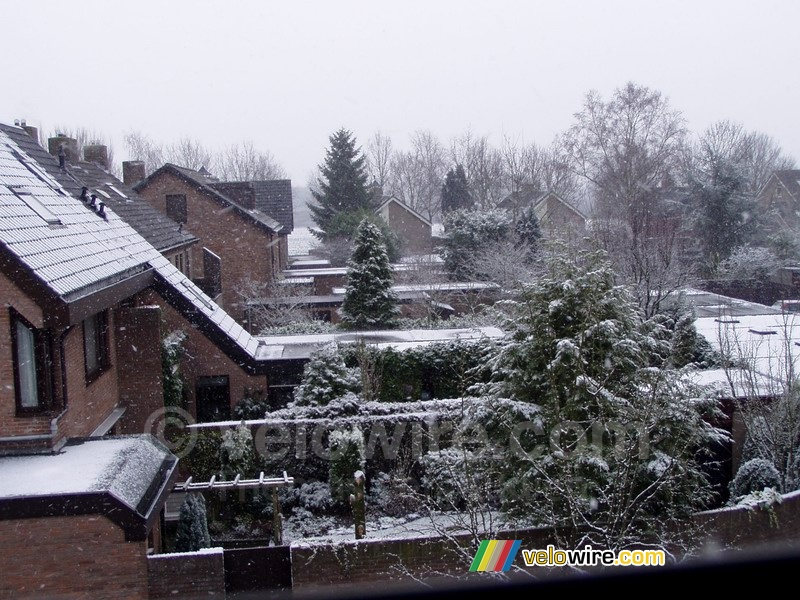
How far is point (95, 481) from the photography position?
716 centimetres

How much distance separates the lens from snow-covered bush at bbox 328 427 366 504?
10.5 metres

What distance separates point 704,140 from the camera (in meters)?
38.2

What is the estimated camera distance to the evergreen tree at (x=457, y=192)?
170ft

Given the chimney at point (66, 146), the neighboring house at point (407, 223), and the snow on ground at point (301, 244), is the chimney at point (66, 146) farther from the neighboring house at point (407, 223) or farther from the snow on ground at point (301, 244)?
the snow on ground at point (301, 244)

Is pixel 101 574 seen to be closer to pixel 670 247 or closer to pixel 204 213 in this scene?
pixel 670 247

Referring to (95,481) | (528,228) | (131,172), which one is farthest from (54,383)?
(528,228)

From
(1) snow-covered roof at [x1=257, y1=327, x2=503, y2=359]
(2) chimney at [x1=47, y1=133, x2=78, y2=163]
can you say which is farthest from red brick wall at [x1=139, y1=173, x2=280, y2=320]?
(1) snow-covered roof at [x1=257, y1=327, x2=503, y2=359]

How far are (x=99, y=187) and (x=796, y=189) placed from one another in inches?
1679

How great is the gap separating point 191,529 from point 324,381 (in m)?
3.53

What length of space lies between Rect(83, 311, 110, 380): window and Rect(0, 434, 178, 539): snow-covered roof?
1.65 metres

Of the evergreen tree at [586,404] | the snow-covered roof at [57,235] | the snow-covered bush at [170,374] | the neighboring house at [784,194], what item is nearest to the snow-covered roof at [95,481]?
the snow-covered roof at [57,235]

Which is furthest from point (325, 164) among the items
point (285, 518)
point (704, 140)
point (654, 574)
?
point (654, 574)

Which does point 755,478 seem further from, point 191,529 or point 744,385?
point 191,529

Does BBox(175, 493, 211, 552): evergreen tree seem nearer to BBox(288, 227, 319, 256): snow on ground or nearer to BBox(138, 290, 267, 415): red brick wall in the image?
Result: BBox(138, 290, 267, 415): red brick wall
